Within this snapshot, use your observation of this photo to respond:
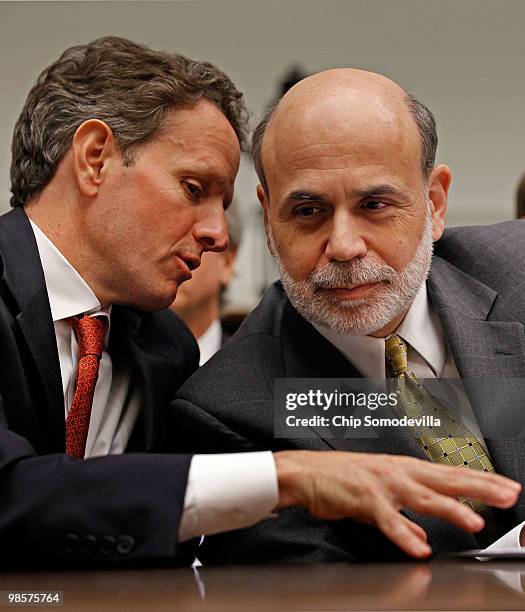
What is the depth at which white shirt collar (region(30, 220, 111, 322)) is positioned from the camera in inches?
59.1

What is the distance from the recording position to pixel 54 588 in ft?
3.26

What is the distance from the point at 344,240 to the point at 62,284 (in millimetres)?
464

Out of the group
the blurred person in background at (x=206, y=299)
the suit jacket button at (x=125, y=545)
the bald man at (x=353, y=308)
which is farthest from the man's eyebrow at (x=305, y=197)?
the blurred person in background at (x=206, y=299)

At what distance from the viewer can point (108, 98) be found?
162 centimetres

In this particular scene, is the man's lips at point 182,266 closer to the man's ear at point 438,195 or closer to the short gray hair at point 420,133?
Result: the short gray hair at point 420,133

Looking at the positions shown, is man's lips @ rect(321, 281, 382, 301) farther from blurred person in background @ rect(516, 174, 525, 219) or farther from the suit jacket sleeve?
blurred person in background @ rect(516, 174, 525, 219)

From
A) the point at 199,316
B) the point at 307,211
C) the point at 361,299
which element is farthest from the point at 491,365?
the point at 199,316

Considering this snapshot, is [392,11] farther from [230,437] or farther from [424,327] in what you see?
[230,437]

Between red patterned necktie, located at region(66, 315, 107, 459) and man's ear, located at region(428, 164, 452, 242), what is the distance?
57 cm

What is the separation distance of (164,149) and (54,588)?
0.80m

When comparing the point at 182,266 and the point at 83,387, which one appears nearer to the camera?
the point at 83,387

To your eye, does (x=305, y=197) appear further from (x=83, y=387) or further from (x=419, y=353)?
(x=83, y=387)

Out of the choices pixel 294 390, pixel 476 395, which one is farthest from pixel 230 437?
pixel 476 395

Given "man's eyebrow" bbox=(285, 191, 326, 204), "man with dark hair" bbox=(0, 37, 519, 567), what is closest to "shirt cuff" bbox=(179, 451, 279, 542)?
"man with dark hair" bbox=(0, 37, 519, 567)
